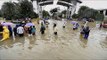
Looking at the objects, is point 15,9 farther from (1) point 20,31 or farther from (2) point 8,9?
(1) point 20,31

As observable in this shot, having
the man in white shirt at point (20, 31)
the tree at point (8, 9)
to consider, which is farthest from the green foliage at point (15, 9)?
the man in white shirt at point (20, 31)

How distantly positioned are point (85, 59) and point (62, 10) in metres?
58.3

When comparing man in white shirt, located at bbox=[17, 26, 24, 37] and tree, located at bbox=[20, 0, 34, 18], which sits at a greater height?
tree, located at bbox=[20, 0, 34, 18]

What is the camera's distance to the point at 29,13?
127 ft

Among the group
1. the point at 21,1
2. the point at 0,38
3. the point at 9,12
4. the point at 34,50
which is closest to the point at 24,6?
the point at 21,1

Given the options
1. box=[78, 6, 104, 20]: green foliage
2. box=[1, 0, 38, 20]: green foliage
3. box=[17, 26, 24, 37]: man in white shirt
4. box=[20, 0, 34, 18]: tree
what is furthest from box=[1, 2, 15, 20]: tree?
box=[78, 6, 104, 20]: green foliage

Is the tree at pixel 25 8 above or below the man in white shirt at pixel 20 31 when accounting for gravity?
above

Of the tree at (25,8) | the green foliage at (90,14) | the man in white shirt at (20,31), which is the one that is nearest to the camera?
→ the man in white shirt at (20,31)

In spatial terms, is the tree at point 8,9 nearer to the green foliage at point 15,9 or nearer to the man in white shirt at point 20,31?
the green foliage at point 15,9

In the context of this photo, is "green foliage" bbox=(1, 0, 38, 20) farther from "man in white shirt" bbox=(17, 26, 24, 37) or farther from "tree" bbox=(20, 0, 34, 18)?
"man in white shirt" bbox=(17, 26, 24, 37)

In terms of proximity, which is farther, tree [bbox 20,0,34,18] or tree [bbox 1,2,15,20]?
tree [bbox 20,0,34,18]

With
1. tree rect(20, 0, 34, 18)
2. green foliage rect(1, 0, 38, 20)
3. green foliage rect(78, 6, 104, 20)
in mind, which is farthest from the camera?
green foliage rect(78, 6, 104, 20)

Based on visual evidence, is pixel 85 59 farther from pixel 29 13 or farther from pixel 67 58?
pixel 29 13

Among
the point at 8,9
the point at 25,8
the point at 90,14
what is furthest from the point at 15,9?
the point at 90,14
